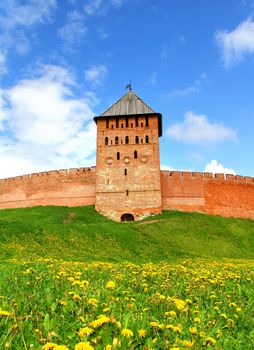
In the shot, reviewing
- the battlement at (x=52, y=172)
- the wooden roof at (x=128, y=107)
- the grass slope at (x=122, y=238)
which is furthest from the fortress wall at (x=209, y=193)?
the battlement at (x=52, y=172)

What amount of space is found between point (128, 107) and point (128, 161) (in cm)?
539

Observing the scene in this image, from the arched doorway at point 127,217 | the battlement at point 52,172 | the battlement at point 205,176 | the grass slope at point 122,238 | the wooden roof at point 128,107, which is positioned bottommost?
the grass slope at point 122,238

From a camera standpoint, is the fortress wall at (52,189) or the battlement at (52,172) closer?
the fortress wall at (52,189)

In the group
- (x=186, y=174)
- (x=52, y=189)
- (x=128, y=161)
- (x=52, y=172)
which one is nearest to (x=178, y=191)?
(x=186, y=174)

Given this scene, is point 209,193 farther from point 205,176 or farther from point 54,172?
point 54,172

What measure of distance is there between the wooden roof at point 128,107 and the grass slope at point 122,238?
9418 mm

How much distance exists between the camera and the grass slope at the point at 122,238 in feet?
46.2

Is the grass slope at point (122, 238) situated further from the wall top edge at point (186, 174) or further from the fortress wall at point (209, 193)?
the wall top edge at point (186, 174)

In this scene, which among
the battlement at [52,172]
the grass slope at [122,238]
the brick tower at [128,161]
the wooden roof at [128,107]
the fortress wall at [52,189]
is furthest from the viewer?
the battlement at [52,172]

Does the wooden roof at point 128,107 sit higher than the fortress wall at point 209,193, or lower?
higher

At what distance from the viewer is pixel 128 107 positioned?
31.7 m

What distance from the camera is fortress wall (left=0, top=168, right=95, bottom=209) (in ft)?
104

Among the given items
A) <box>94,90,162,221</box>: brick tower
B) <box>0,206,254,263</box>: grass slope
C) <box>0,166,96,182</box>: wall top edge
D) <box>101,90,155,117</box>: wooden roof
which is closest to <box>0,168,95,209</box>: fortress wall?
<box>0,166,96,182</box>: wall top edge

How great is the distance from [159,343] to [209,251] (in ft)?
57.5
